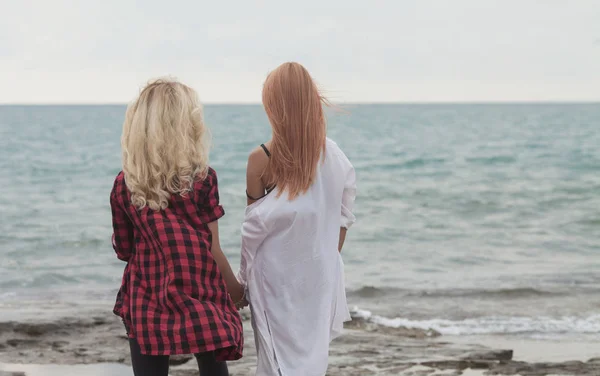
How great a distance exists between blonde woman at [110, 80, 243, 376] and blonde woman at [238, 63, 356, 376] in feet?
0.92

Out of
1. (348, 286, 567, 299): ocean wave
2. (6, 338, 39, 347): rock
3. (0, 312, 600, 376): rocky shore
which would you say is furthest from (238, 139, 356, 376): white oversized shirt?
(348, 286, 567, 299): ocean wave

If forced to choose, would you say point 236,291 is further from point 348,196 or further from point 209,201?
point 348,196

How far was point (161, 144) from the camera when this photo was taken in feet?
8.35

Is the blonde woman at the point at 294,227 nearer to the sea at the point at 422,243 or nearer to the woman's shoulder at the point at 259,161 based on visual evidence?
the woman's shoulder at the point at 259,161

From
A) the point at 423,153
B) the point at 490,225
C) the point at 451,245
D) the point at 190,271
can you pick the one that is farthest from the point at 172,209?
the point at 423,153

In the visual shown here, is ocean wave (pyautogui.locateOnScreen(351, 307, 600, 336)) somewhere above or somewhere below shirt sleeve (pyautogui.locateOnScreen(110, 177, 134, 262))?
below

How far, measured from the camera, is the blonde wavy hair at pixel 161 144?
2551 mm

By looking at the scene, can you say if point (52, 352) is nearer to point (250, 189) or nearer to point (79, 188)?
point (250, 189)

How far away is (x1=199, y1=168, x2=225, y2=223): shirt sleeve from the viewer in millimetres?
2643

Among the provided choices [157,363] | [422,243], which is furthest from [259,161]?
[422,243]

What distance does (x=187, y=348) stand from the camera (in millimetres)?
2523

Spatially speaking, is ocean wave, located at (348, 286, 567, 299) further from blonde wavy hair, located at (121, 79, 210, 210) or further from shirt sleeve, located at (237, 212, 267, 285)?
blonde wavy hair, located at (121, 79, 210, 210)

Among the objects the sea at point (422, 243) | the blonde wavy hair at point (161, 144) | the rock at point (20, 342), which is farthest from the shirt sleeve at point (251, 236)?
the rock at point (20, 342)

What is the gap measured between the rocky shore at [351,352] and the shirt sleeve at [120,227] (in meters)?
2.15
